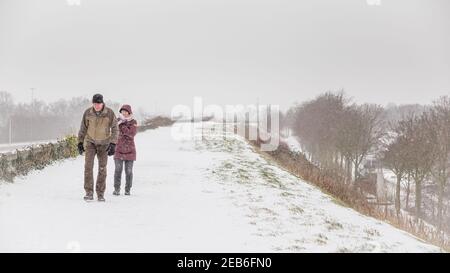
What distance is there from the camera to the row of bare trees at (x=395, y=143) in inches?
1288

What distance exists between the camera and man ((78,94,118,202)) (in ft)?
27.9

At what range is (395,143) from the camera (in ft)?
121

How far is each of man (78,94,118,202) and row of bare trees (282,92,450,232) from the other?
15.2 m

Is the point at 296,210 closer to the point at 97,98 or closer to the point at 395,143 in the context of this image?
the point at 97,98

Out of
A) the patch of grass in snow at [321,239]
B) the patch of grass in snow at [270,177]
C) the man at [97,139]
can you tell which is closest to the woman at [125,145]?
the man at [97,139]

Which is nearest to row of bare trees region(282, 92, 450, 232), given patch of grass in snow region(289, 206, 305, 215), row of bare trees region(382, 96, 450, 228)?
row of bare trees region(382, 96, 450, 228)

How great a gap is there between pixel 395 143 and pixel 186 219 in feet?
110

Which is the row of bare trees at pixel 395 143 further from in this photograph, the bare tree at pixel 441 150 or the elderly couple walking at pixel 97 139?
the elderly couple walking at pixel 97 139

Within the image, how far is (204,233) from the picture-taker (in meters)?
6.58

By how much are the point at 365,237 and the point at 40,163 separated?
9646 mm

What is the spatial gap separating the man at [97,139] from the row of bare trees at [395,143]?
50.0ft

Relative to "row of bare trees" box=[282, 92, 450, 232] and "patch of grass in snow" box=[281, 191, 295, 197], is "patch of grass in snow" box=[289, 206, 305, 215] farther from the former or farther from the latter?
"row of bare trees" box=[282, 92, 450, 232]

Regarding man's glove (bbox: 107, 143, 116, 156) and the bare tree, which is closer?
man's glove (bbox: 107, 143, 116, 156)
